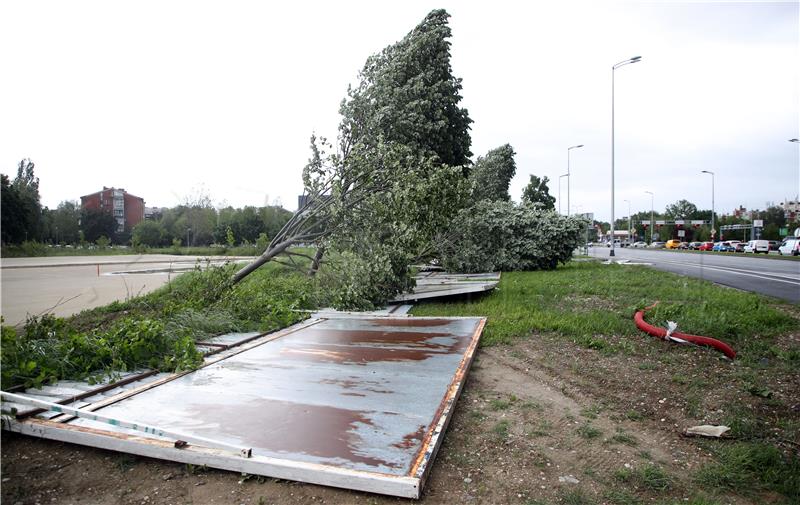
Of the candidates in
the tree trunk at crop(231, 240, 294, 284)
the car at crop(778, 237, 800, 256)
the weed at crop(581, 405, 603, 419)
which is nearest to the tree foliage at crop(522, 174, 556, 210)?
the car at crop(778, 237, 800, 256)

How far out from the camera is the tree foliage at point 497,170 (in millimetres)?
29462

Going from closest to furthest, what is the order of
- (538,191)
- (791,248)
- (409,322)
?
(409,322)
(791,248)
(538,191)

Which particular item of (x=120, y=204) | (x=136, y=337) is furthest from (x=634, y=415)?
(x=120, y=204)

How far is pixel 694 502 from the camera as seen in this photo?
103 inches

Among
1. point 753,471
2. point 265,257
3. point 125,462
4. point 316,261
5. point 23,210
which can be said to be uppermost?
point 23,210

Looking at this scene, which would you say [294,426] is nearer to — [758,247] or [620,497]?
[620,497]

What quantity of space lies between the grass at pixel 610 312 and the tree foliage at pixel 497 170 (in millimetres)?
19215

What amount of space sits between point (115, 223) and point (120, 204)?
0.50 metres

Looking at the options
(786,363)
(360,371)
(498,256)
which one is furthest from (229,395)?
(498,256)

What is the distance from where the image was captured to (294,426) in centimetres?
316

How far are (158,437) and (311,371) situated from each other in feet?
5.40

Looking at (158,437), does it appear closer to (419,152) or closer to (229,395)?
(229,395)

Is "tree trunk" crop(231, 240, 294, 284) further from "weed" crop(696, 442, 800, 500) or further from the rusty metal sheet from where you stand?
"weed" crop(696, 442, 800, 500)

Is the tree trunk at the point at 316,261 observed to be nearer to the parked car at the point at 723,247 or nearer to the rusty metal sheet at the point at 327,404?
the rusty metal sheet at the point at 327,404
